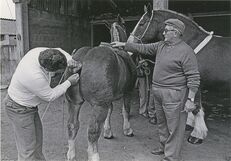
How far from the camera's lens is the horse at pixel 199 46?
421 centimetres

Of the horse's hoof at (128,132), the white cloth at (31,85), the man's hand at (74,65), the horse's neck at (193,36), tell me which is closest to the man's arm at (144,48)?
the man's hand at (74,65)

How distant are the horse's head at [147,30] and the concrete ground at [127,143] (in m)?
1.58

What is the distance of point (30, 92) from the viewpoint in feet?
9.38

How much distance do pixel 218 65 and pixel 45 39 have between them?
473 centimetres

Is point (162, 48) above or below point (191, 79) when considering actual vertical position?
above

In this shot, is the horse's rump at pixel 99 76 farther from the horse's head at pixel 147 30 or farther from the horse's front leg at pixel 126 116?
the horse's front leg at pixel 126 116

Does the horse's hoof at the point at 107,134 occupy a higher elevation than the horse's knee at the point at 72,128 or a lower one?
lower

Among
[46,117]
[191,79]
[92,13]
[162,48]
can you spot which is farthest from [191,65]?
[92,13]

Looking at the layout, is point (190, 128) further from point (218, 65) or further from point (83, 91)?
point (83, 91)

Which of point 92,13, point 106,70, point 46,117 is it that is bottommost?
point 46,117

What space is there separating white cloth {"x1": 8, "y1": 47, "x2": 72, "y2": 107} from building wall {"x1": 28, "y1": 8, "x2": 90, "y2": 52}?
414 centimetres

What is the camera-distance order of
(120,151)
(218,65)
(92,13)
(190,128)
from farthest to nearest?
(92,13) → (190,128) → (218,65) → (120,151)

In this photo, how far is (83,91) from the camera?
3.24 meters

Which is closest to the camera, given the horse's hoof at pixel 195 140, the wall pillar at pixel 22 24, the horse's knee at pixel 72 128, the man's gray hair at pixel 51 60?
the man's gray hair at pixel 51 60
